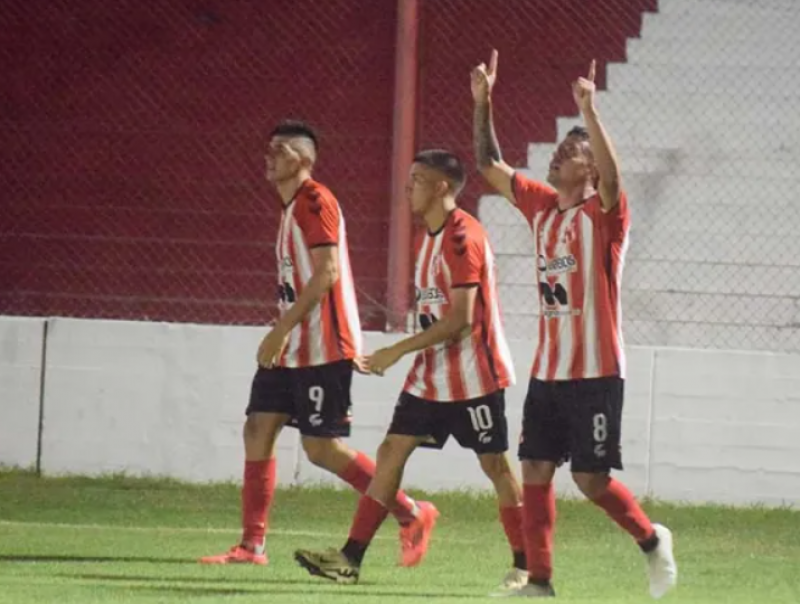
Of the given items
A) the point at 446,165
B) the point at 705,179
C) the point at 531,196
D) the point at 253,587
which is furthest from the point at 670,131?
the point at 253,587

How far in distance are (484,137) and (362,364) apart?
108 cm

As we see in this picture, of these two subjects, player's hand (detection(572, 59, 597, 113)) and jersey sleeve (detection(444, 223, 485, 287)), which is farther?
jersey sleeve (detection(444, 223, 485, 287))

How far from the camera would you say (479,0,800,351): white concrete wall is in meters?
13.1

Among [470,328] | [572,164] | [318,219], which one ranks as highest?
[572,164]

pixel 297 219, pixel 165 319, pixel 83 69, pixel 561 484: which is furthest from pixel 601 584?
pixel 83 69

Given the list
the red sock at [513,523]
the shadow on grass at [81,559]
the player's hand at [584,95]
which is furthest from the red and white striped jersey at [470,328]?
the shadow on grass at [81,559]

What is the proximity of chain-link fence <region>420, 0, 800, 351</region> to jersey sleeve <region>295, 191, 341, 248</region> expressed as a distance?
14.1 ft

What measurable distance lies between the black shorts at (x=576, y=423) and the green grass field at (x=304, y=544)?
0.54m

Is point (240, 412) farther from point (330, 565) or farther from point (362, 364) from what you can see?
point (330, 565)

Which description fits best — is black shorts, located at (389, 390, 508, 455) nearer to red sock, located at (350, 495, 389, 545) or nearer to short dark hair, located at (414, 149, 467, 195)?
red sock, located at (350, 495, 389, 545)

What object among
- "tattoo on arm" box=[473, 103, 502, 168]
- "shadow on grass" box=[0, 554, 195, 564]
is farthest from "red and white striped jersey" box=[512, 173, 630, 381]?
"shadow on grass" box=[0, 554, 195, 564]

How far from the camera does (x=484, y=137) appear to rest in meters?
8.24

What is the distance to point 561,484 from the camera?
491 inches

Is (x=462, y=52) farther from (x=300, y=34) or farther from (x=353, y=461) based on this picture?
(x=353, y=461)
